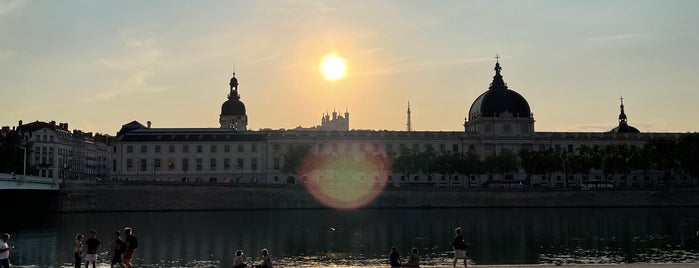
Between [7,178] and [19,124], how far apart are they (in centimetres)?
8875

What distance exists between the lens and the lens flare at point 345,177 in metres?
119

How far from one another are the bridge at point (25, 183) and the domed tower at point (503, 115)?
82.7m

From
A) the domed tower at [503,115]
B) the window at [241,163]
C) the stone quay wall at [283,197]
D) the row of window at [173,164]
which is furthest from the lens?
the domed tower at [503,115]

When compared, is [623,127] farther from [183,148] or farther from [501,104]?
[183,148]

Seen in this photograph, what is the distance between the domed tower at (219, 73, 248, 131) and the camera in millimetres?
172375

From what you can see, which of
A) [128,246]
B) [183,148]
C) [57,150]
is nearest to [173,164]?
[183,148]

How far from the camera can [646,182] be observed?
154500 mm

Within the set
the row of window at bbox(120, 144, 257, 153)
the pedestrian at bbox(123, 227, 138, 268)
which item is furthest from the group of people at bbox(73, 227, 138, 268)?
the row of window at bbox(120, 144, 257, 153)

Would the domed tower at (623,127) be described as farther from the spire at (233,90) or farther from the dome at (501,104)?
the spire at (233,90)

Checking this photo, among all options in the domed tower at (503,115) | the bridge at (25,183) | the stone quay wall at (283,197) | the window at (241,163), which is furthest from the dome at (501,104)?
the bridge at (25,183)

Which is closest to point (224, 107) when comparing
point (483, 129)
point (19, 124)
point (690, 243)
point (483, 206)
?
point (19, 124)

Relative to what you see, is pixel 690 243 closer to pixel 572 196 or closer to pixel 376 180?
pixel 572 196

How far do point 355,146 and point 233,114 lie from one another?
34.8 meters

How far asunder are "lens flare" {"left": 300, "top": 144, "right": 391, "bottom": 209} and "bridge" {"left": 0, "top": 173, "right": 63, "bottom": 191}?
117 ft
